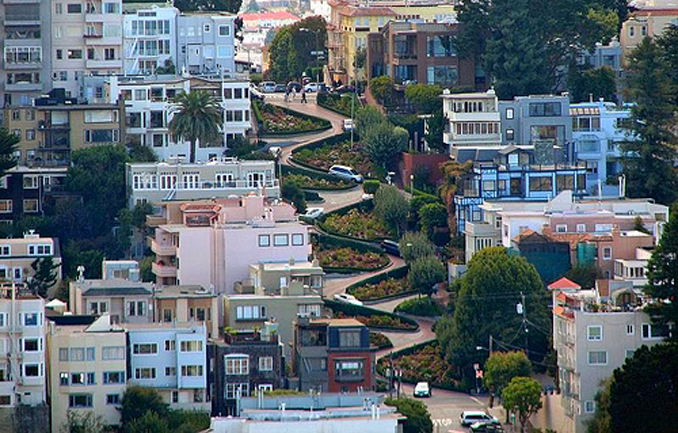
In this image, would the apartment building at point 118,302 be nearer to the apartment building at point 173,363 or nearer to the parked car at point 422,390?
the apartment building at point 173,363

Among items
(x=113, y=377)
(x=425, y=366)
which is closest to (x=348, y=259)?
(x=425, y=366)

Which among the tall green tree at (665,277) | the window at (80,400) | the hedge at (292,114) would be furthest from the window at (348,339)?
the hedge at (292,114)

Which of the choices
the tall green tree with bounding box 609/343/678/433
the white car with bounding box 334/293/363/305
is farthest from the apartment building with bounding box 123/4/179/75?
the tall green tree with bounding box 609/343/678/433

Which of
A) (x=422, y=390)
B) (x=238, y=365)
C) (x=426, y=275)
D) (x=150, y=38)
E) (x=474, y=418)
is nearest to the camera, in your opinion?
(x=238, y=365)

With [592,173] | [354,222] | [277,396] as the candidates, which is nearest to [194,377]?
[277,396]

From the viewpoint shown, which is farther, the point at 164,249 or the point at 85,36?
the point at 85,36

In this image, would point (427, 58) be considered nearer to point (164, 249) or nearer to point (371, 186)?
point (371, 186)

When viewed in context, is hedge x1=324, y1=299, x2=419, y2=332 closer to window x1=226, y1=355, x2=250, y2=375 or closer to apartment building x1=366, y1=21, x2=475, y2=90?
window x1=226, y1=355, x2=250, y2=375
